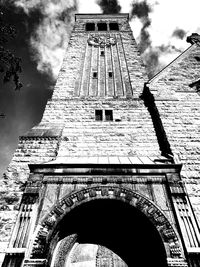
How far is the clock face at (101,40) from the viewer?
1636 centimetres

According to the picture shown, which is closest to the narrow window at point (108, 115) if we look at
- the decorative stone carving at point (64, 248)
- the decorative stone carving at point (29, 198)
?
the decorative stone carving at point (29, 198)

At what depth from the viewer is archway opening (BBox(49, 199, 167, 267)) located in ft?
→ 17.8

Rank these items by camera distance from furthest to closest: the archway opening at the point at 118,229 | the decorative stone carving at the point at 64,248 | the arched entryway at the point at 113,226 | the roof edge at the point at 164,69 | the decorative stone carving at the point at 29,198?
the roof edge at the point at 164,69
the decorative stone carving at the point at 64,248
the decorative stone carving at the point at 29,198
the archway opening at the point at 118,229
the arched entryway at the point at 113,226

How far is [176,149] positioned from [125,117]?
2799 millimetres

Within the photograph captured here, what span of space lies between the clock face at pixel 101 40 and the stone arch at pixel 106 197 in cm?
1316

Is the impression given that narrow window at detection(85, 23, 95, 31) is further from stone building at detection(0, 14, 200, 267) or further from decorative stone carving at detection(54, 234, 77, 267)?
decorative stone carving at detection(54, 234, 77, 267)

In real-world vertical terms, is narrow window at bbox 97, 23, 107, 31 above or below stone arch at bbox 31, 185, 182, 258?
above

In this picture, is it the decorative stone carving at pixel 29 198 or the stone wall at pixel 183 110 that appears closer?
the decorative stone carving at pixel 29 198

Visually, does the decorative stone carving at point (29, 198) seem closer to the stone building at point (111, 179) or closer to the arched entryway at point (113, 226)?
the stone building at point (111, 179)

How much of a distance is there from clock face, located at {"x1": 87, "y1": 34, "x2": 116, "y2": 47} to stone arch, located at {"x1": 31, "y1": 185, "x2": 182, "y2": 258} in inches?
518

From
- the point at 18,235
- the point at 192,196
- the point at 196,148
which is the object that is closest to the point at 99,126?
the point at 196,148

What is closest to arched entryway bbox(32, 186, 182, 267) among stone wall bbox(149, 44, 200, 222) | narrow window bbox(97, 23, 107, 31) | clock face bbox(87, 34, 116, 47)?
stone wall bbox(149, 44, 200, 222)

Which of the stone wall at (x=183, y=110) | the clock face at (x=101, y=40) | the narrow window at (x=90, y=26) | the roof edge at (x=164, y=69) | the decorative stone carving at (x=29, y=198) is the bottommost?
the decorative stone carving at (x=29, y=198)

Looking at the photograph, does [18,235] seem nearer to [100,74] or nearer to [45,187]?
[45,187]
